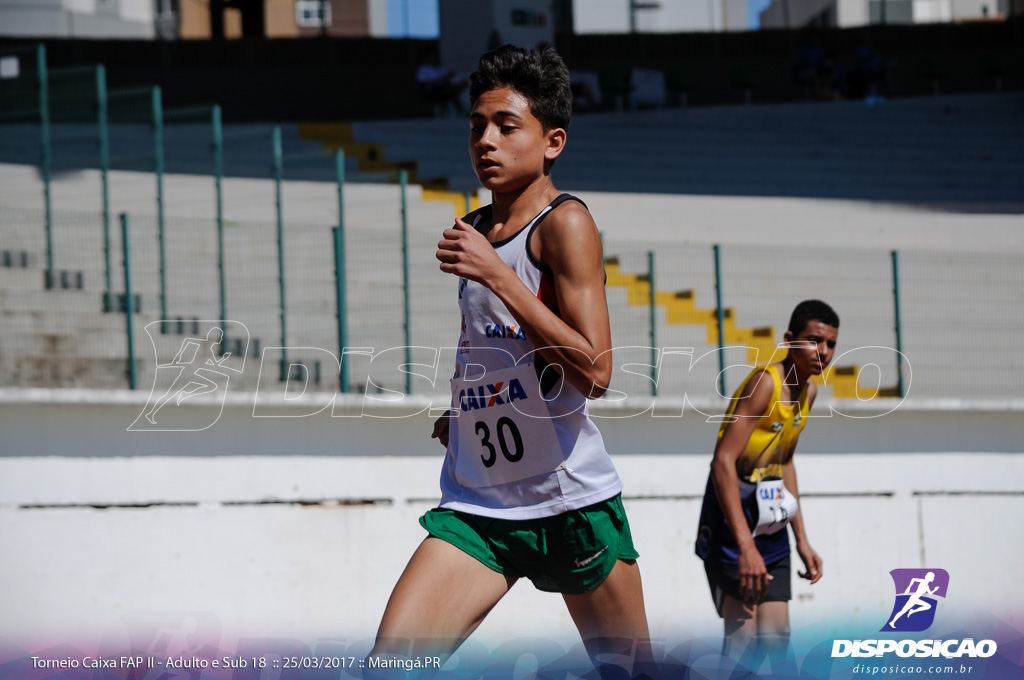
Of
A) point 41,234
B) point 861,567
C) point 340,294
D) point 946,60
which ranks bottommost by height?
point 861,567

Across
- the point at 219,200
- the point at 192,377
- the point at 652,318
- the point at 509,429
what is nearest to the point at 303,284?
the point at 192,377

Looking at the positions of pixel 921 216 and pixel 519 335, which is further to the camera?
pixel 921 216

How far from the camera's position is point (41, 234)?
8.85 m

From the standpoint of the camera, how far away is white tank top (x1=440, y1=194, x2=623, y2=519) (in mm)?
3043

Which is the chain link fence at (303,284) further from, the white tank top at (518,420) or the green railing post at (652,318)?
the white tank top at (518,420)

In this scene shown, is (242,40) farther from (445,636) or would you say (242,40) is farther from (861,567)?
(445,636)

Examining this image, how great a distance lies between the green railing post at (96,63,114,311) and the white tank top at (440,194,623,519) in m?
6.22

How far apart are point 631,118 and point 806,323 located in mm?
16115

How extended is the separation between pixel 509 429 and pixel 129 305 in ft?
19.9

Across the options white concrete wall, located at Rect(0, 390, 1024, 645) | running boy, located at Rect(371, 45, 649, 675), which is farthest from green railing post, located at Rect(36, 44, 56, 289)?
running boy, located at Rect(371, 45, 649, 675)

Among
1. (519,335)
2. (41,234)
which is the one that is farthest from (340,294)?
(519,335)

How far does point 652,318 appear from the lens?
9.28 metres

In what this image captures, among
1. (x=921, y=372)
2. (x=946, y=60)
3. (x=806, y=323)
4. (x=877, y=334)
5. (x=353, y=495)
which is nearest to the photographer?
(x=806, y=323)

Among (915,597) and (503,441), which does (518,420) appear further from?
(915,597)
